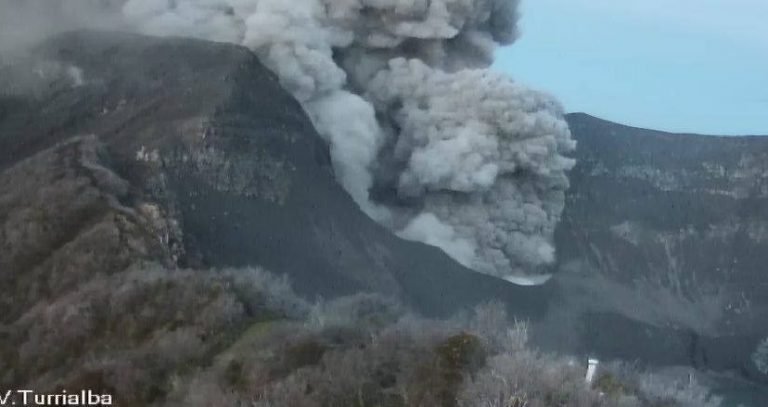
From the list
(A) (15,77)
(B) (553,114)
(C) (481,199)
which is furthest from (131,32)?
(B) (553,114)

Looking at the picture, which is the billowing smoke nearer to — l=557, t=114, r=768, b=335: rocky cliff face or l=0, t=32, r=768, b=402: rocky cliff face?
l=557, t=114, r=768, b=335: rocky cliff face

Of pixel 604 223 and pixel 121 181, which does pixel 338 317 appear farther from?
pixel 604 223

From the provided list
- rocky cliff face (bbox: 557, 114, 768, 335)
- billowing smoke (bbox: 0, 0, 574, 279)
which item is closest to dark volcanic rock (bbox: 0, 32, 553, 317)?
billowing smoke (bbox: 0, 0, 574, 279)

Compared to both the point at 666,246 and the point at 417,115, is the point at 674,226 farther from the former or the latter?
the point at 417,115

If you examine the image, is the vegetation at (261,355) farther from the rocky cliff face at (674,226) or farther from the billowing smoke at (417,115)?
the rocky cliff face at (674,226)

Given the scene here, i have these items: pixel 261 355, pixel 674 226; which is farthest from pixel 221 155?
pixel 674 226
